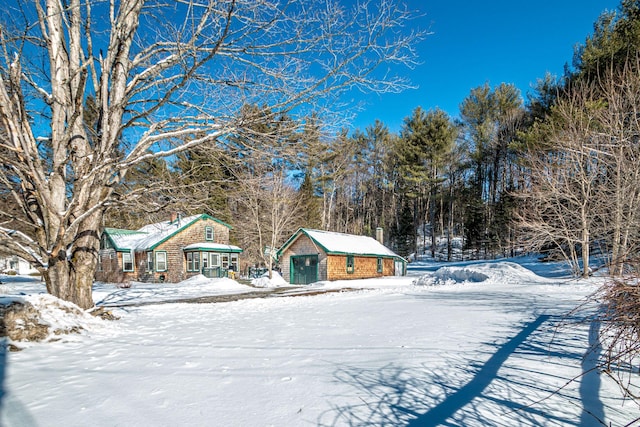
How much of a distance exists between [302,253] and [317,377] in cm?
2162

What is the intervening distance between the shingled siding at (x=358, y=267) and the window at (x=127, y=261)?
53.5 ft

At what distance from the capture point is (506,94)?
39750 millimetres

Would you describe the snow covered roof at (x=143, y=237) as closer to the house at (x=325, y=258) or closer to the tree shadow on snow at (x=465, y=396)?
the house at (x=325, y=258)

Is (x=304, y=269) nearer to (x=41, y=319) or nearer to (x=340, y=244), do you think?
(x=340, y=244)

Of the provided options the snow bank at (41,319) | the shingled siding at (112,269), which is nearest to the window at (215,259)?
the shingled siding at (112,269)

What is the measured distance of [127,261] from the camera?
92.1ft

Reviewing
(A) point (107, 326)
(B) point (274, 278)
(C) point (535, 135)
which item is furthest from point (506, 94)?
(A) point (107, 326)

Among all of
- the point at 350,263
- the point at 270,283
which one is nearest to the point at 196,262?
the point at 270,283

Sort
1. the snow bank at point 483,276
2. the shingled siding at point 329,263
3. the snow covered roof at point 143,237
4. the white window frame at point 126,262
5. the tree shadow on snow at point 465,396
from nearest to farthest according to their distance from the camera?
the tree shadow on snow at point 465,396
the snow bank at point 483,276
the shingled siding at point 329,263
the snow covered roof at point 143,237
the white window frame at point 126,262

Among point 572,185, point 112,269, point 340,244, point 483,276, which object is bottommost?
point 112,269

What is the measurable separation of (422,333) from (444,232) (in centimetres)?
5120

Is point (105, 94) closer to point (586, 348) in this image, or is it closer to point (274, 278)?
point (586, 348)

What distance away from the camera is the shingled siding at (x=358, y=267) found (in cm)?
→ 2423

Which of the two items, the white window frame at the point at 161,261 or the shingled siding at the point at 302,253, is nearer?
the shingled siding at the point at 302,253
